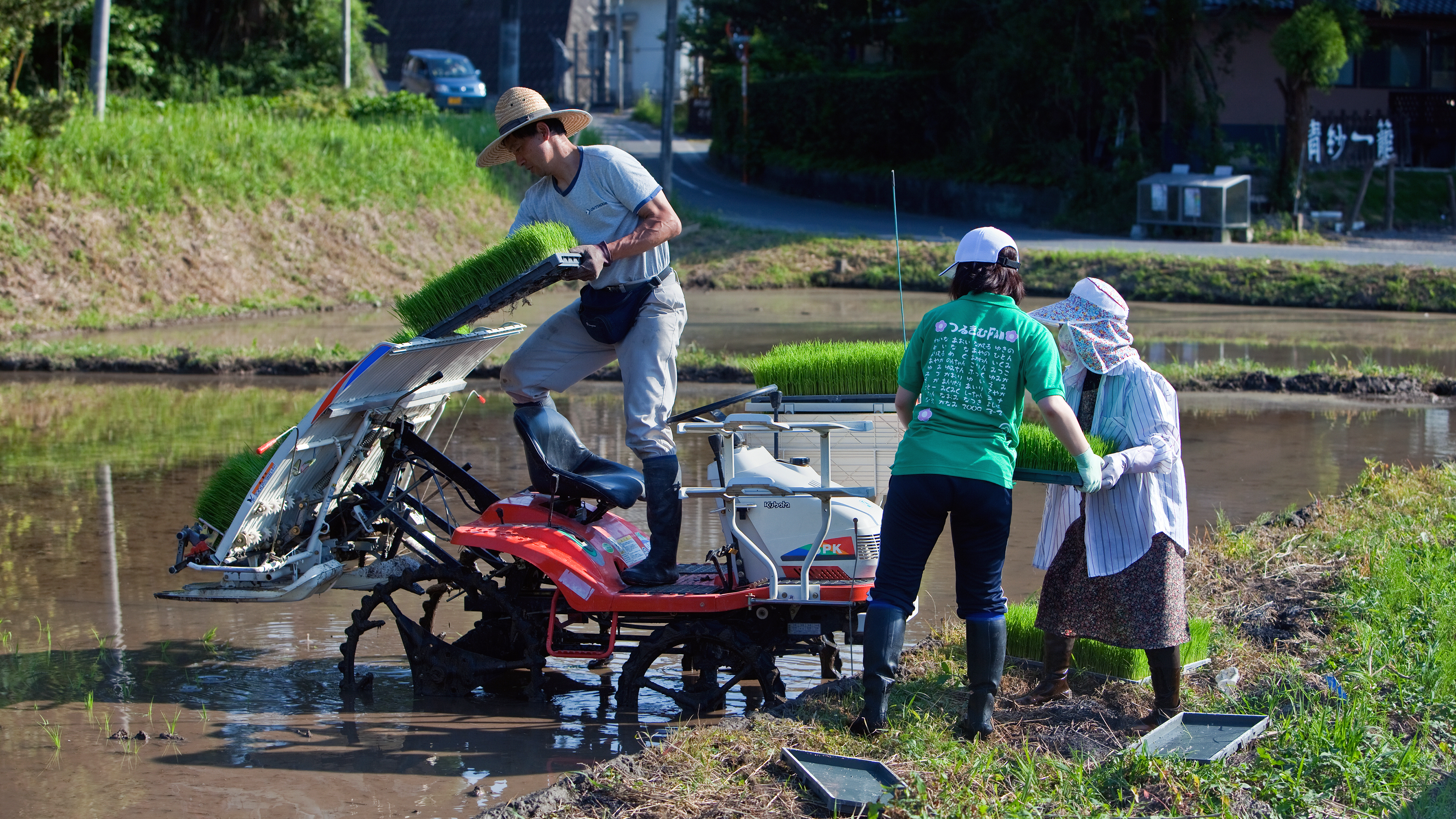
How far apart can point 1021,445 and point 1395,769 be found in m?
1.60

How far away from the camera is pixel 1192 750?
4043mm

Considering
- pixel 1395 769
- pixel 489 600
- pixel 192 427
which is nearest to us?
pixel 1395 769

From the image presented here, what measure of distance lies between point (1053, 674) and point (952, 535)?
841 mm

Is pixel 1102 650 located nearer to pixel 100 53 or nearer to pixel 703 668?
pixel 703 668

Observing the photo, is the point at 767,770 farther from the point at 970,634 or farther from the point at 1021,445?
the point at 1021,445

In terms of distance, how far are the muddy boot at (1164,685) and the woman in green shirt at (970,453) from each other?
578 mm

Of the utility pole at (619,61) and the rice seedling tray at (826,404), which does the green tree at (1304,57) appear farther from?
the utility pole at (619,61)

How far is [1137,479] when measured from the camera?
177 inches

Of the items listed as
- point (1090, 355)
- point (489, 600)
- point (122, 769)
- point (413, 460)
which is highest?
point (1090, 355)

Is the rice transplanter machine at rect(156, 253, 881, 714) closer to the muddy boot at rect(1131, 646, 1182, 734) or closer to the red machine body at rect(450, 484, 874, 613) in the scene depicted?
the red machine body at rect(450, 484, 874, 613)

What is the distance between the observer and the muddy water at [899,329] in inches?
560

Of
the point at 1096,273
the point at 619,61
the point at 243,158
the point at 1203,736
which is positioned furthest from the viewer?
the point at 619,61

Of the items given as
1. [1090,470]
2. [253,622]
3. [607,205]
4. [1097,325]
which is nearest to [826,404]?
[607,205]

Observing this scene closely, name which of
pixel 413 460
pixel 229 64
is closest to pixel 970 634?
pixel 413 460
